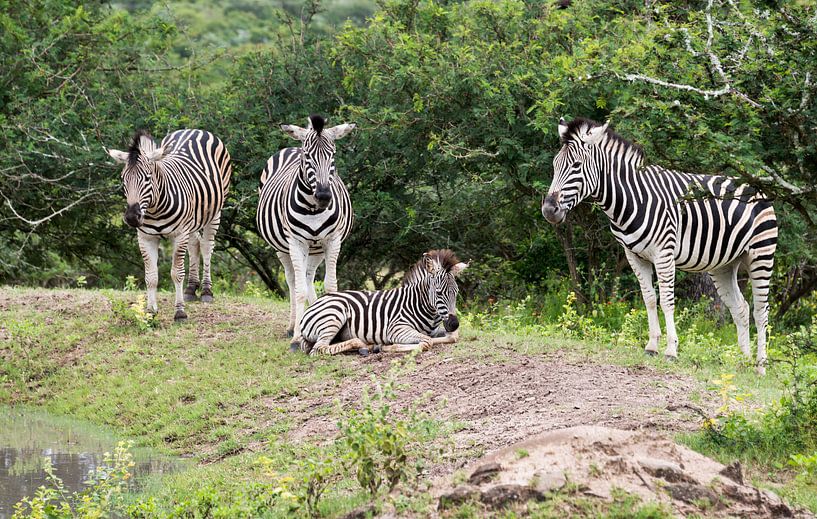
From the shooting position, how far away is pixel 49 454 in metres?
9.98

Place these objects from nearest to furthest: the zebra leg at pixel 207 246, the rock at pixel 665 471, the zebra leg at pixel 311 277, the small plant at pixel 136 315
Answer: the rock at pixel 665 471, the zebra leg at pixel 311 277, the small plant at pixel 136 315, the zebra leg at pixel 207 246

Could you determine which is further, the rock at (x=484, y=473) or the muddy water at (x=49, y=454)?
the muddy water at (x=49, y=454)

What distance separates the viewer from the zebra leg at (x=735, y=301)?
12.3 m

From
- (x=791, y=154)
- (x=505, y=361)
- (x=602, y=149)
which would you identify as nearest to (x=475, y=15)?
(x=602, y=149)

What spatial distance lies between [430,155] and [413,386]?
7847mm

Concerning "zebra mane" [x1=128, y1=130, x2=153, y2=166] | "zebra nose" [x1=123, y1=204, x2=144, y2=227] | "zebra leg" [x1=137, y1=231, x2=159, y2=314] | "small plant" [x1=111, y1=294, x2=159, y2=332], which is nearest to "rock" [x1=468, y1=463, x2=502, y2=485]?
"zebra nose" [x1=123, y1=204, x2=144, y2=227]

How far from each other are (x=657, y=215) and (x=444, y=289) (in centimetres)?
251

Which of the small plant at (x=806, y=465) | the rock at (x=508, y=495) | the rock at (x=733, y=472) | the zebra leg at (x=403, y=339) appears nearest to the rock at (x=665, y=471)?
the rock at (x=733, y=472)

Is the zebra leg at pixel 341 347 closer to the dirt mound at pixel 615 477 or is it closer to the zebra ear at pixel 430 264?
the zebra ear at pixel 430 264

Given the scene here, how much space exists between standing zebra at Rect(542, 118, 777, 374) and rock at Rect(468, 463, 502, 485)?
522 cm

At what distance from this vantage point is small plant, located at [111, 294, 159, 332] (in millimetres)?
13406

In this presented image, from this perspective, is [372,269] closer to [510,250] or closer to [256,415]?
[510,250]

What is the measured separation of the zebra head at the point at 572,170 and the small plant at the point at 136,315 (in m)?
5.55

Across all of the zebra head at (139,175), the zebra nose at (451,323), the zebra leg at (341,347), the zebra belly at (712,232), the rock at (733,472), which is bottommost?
the rock at (733,472)
